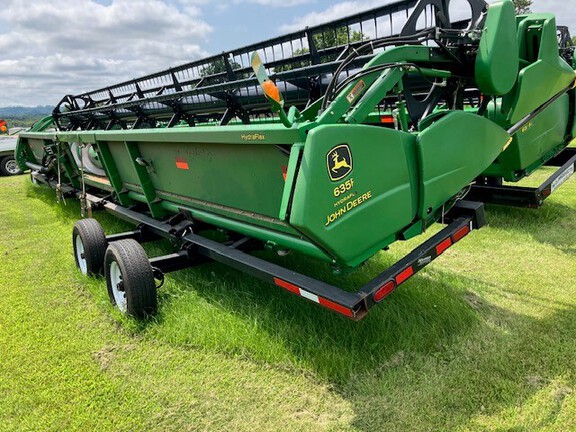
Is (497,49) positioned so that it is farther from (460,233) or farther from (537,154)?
(537,154)

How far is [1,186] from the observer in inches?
439

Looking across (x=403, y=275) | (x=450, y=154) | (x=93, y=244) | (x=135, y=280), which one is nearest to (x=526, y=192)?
(x=450, y=154)

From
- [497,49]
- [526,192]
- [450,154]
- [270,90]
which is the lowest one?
[526,192]

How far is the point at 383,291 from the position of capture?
91.4 inches

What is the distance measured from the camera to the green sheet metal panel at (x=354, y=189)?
206 centimetres

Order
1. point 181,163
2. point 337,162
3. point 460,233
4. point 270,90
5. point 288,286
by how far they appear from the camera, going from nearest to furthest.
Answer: point 270,90 → point 337,162 → point 288,286 → point 460,233 → point 181,163

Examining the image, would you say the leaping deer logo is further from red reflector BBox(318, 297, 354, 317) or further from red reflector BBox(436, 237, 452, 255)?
red reflector BBox(436, 237, 452, 255)

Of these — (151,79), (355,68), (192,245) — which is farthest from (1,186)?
(355,68)

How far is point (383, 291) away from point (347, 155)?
732 millimetres

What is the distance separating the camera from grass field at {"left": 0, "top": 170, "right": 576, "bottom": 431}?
2312 mm

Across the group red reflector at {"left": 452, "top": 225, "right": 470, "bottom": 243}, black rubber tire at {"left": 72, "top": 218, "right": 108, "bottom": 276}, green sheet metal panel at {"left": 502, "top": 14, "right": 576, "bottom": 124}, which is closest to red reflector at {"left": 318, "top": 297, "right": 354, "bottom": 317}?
red reflector at {"left": 452, "top": 225, "right": 470, "bottom": 243}

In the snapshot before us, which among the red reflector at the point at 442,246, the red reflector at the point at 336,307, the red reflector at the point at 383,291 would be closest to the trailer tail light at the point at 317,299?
the red reflector at the point at 336,307

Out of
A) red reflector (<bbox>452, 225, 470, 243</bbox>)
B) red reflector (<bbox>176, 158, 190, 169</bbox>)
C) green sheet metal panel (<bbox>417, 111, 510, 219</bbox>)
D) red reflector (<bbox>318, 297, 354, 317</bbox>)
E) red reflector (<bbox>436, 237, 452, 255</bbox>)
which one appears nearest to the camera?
red reflector (<bbox>318, 297, 354, 317</bbox>)

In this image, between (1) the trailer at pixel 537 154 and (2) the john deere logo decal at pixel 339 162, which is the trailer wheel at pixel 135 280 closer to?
(2) the john deere logo decal at pixel 339 162
